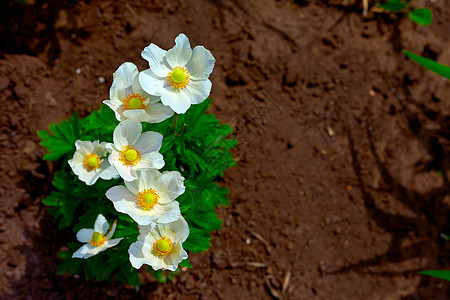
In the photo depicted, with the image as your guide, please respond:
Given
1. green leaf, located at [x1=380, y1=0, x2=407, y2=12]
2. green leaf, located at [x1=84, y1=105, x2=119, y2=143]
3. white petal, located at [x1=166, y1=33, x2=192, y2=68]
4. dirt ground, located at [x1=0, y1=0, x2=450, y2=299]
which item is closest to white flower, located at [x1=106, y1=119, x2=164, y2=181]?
green leaf, located at [x1=84, y1=105, x2=119, y2=143]

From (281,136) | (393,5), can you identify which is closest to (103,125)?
(281,136)

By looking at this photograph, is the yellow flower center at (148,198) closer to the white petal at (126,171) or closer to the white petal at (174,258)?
the white petal at (126,171)

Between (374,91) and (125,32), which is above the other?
(125,32)

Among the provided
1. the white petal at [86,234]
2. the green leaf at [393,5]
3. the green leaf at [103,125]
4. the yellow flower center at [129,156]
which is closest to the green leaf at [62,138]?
the green leaf at [103,125]

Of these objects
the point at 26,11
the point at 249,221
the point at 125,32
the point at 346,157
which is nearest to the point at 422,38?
the point at 346,157

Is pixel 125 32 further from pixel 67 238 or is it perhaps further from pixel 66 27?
pixel 67 238

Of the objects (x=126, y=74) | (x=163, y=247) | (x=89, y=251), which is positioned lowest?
(x=89, y=251)

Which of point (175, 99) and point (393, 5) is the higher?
point (175, 99)

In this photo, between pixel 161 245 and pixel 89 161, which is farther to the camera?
pixel 89 161

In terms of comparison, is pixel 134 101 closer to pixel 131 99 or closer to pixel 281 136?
pixel 131 99
